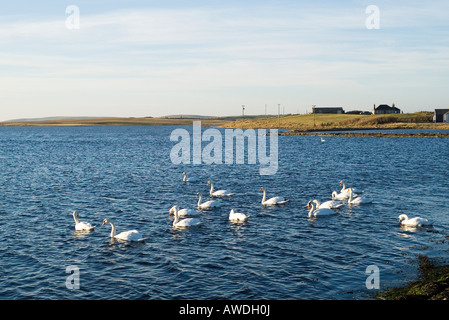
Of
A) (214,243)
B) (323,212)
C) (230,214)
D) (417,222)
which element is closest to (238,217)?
(230,214)

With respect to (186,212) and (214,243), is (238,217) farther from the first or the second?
(214,243)

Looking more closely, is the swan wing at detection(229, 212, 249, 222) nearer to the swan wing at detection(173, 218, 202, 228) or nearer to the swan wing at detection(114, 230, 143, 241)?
the swan wing at detection(173, 218, 202, 228)

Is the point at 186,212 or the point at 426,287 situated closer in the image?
the point at 426,287

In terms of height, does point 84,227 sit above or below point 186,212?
below

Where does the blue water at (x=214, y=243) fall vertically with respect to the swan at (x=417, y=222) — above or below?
below

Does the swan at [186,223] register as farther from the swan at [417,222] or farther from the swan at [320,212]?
the swan at [417,222]

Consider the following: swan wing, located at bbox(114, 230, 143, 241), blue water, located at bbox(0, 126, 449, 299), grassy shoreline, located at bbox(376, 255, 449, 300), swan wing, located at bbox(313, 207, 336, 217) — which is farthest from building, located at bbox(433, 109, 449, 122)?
swan wing, located at bbox(114, 230, 143, 241)

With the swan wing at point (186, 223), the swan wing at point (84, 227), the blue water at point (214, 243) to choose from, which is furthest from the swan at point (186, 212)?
→ the swan wing at point (84, 227)

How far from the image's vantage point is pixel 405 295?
16875 mm

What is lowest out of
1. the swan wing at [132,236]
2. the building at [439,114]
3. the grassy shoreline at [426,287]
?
the grassy shoreline at [426,287]

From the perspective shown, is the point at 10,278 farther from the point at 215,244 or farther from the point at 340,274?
the point at 340,274

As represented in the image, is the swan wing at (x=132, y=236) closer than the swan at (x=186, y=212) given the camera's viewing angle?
Yes

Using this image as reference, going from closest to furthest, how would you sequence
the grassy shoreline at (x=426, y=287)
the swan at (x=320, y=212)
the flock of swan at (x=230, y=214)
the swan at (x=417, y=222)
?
the grassy shoreline at (x=426, y=287)
the flock of swan at (x=230, y=214)
the swan at (x=417, y=222)
the swan at (x=320, y=212)
